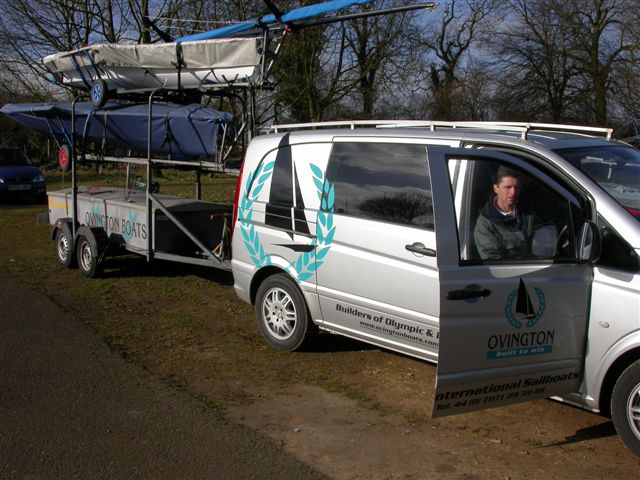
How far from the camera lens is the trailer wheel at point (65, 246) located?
10.6 meters

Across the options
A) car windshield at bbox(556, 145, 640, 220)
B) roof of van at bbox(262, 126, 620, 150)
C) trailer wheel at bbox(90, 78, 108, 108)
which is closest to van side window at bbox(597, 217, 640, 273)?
car windshield at bbox(556, 145, 640, 220)

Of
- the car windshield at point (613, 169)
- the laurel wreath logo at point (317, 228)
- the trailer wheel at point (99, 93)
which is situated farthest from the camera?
the trailer wheel at point (99, 93)

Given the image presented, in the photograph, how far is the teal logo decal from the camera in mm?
4293

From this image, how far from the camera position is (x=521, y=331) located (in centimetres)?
435

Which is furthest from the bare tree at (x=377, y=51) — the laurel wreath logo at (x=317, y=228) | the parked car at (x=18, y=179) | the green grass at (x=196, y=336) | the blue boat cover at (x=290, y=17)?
the laurel wreath logo at (x=317, y=228)

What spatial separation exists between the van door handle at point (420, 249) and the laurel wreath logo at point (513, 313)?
953 mm

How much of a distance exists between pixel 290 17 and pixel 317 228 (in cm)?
301

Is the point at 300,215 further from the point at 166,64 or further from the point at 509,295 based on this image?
the point at 166,64

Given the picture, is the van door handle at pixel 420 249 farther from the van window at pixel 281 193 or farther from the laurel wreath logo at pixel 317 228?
the van window at pixel 281 193

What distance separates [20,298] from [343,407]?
509 cm

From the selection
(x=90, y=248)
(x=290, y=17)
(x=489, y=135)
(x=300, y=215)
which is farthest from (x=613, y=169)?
(x=90, y=248)

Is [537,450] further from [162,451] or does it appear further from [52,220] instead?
[52,220]

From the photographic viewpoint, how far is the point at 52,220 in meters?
11.6

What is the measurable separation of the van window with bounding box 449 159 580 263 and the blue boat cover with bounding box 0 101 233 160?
15.3 feet
